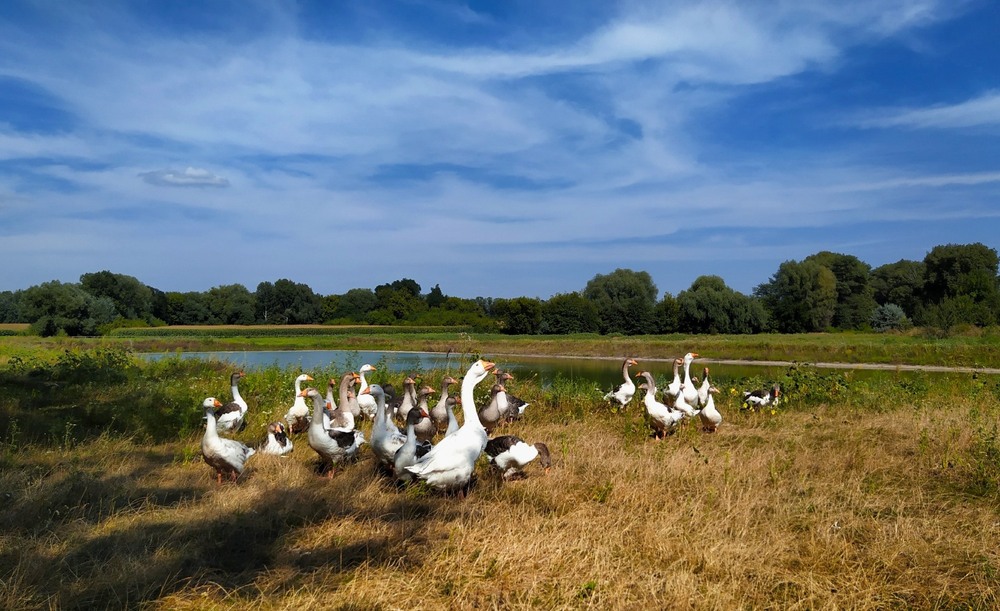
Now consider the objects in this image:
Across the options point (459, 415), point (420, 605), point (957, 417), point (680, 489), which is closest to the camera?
point (420, 605)

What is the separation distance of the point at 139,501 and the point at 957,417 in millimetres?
11712

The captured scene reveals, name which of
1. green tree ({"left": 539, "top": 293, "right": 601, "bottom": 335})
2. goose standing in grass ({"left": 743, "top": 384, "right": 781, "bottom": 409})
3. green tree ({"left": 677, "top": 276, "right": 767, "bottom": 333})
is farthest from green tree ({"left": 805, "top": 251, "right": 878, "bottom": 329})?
goose standing in grass ({"left": 743, "top": 384, "right": 781, "bottom": 409})

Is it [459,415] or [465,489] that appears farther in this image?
[459,415]

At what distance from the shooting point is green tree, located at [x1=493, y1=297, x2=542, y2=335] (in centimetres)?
7738

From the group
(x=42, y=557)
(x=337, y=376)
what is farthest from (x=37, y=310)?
(x=42, y=557)

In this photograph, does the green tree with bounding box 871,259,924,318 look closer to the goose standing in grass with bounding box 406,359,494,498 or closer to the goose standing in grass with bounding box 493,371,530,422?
the goose standing in grass with bounding box 493,371,530,422

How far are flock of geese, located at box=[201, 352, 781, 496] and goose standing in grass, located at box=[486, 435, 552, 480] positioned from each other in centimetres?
1

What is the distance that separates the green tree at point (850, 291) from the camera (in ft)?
262

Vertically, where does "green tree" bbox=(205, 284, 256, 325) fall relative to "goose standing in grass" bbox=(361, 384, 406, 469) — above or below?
above

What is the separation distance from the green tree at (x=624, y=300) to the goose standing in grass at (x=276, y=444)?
226 ft

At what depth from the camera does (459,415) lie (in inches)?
487

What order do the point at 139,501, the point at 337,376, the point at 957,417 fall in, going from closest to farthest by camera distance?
the point at 139,501, the point at 957,417, the point at 337,376

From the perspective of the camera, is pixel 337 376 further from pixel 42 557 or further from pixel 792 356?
pixel 792 356

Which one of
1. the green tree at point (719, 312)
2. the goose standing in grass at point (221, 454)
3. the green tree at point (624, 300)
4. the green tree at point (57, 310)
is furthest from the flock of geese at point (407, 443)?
the green tree at point (624, 300)
